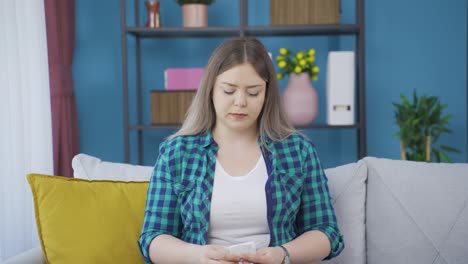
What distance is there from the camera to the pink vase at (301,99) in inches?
114

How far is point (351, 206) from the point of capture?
5.90 feet

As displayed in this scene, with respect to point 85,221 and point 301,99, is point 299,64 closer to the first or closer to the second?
point 301,99

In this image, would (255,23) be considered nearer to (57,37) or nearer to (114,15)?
(114,15)

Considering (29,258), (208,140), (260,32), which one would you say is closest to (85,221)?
(29,258)

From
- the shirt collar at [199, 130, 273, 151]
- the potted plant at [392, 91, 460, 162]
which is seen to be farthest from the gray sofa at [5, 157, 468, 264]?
the potted plant at [392, 91, 460, 162]

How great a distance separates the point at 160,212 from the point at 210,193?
0.14m

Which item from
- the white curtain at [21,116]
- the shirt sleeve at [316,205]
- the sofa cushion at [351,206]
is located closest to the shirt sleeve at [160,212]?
the shirt sleeve at [316,205]

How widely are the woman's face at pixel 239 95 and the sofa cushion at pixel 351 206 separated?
41 cm

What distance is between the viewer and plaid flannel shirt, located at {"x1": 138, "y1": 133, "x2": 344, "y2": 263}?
60.6 inches

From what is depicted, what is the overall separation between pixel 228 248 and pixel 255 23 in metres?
1.98

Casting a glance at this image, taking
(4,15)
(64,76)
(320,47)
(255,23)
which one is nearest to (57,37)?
(64,76)

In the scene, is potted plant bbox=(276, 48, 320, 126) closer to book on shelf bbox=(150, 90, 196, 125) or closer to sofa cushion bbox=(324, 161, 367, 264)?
book on shelf bbox=(150, 90, 196, 125)

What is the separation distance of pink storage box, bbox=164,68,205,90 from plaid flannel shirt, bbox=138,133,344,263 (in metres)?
1.29

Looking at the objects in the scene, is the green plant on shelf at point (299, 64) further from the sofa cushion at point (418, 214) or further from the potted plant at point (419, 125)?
the sofa cushion at point (418, 214)
